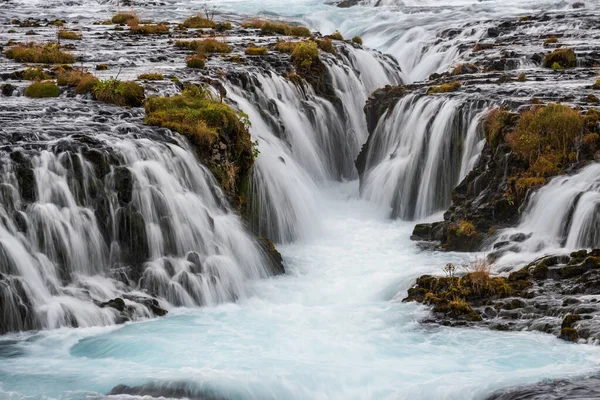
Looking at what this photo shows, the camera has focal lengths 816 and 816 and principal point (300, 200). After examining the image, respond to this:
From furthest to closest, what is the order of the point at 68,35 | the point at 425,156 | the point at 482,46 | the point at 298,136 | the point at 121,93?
1. the point at 68,35
2. the point at 482,46
3. the point at 298,136
4. the point at 425,156
5. the point at 121,93

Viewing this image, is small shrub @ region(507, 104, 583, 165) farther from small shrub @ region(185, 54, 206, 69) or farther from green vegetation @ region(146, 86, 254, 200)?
small shrub @ region(185, 54, 206, 69)

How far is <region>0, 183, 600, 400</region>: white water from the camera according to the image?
11.9 metres

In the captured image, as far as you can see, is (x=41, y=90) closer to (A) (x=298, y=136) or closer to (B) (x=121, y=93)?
(B) (x=121, y=93)

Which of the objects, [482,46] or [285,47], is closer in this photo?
[285,47]

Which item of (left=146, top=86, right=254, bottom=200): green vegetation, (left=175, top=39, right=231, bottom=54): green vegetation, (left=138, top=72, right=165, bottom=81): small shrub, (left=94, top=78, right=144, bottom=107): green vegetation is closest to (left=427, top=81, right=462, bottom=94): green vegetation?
(left=146, top=86, right=254, bottom=200): green vegetation

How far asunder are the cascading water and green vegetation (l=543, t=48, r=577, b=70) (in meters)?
11.6

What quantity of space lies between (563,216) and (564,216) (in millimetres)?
23

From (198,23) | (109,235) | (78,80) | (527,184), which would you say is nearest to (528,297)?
(527,184)

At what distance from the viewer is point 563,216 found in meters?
17.6

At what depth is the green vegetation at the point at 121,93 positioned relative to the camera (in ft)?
71.3

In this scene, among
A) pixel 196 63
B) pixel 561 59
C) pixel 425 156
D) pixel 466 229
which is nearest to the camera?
pixel 466 229

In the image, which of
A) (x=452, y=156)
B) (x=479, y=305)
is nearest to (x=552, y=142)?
(x=452, y=156)

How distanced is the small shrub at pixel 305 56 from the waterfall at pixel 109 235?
11.7 metres

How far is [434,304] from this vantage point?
1538cm
